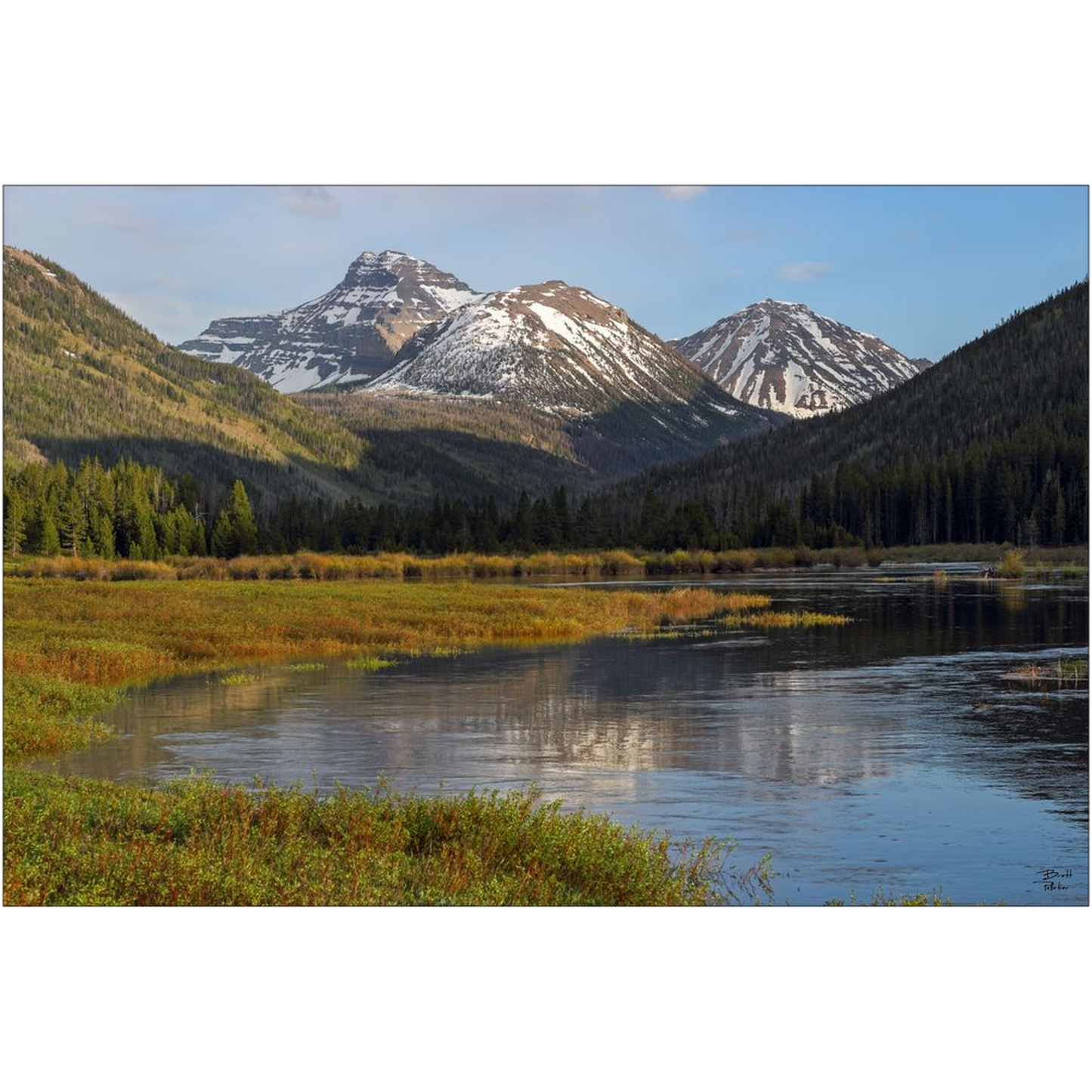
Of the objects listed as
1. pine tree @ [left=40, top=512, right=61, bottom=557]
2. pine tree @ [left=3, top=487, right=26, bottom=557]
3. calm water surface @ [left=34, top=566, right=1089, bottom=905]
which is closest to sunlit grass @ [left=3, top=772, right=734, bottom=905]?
calm water surface @ [left=34, top=566, right=1089, bottom=905]

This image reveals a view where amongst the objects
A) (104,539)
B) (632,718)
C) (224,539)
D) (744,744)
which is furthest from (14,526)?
(744,744)

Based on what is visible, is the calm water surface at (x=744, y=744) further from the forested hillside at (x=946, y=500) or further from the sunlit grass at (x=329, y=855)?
the forested hillside at (x=946, y=500)

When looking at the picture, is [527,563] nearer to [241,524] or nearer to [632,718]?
[241,524]

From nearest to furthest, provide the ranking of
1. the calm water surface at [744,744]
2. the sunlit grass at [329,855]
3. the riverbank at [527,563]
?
the sunlit grass at [329,855] < the calm water surface at [744,744] < the riverbank at [527,563]

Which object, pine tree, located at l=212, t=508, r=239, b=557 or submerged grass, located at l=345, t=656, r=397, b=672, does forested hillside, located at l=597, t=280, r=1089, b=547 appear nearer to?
pine tree, located at l=212, t=508, r=239, b=557

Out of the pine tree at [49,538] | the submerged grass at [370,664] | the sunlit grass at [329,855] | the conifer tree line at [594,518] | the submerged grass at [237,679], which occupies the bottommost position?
the sunlit grass at [329,855]

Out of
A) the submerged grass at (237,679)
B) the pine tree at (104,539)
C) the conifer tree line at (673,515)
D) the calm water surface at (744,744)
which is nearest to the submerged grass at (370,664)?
the calm water surface at (744,744)

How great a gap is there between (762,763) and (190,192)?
49.4 feet

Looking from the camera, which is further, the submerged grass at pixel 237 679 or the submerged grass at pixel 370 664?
the submerged grass at pixel 370 664
